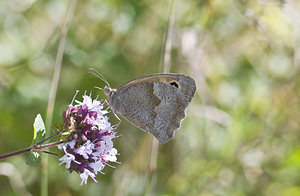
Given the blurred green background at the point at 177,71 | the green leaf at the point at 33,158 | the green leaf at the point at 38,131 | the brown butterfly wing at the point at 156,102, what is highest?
the blurred green background at the point at 177,71

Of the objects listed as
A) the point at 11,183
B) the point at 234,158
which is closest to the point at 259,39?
the point at 234,158

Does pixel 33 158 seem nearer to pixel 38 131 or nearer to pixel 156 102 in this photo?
pixel 38 131

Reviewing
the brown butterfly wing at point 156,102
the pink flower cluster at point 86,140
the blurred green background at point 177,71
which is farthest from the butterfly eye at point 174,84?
the blurred green background at point 177,71

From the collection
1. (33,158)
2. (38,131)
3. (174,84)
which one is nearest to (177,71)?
(174,84)

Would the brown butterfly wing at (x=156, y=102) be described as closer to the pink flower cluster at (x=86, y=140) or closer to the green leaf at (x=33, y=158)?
the pink flower cluster at (x=86, y=140)

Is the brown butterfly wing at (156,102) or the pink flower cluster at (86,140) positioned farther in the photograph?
the brown butterfly wing at (156,102)

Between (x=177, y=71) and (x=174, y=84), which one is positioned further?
(x=177, y=71)
